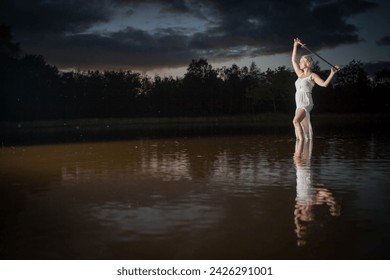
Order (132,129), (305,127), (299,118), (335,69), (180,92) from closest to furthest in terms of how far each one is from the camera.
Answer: (335,69) < (299,118) < (305,127) < (132,129) < (180,92)

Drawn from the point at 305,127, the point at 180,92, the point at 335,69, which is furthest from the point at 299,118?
the point at 180,92

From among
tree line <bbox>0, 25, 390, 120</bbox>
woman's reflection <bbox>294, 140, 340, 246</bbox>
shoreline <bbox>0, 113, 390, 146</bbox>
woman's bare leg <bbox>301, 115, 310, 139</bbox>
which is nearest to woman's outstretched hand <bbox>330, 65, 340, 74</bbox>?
woman's bare leg <bbox>301, 115, 310, 139</bbox>

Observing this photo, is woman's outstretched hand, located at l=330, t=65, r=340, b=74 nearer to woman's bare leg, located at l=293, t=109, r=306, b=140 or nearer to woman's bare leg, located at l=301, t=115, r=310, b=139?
woman's bare leg, located at l=293, t=109, r=306, b=140

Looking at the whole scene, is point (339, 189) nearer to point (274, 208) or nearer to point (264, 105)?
point (274, 208)

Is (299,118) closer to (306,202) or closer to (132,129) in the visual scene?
(306,202)

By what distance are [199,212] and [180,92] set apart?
94628 millimetres

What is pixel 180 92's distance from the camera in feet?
330

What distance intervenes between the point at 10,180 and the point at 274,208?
639cm

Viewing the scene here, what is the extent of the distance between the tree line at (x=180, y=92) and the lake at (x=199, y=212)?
68.5 metres

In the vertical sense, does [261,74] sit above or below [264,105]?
above

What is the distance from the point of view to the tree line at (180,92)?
261 feet

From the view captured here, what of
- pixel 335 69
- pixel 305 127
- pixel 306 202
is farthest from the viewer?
pixel 305 127

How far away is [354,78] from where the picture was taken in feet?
360

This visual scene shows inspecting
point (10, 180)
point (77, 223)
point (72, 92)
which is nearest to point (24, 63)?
point (72, 92)
